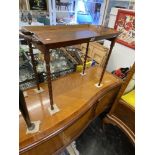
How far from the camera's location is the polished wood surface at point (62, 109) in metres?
0.79

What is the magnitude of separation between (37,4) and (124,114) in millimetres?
2248

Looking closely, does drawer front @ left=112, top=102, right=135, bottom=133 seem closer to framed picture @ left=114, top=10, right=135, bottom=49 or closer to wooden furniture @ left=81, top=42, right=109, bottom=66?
wooden furniture @ left=81, top=42, right=109, bottom=66

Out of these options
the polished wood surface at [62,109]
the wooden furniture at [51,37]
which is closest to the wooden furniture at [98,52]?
the polished wood surface at [62,109]

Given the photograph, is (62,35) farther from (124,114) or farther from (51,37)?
(124,114)

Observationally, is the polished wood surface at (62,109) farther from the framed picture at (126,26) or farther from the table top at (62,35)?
the framed picture at (126,26)

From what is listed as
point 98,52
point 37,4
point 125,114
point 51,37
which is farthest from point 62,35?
point 37,4

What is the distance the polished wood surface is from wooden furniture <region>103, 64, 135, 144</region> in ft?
0.47

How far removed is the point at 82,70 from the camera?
1518 mm

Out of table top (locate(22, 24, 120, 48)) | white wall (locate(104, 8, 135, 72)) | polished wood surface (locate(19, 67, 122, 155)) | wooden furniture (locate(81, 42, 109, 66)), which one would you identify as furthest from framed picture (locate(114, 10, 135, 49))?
table top (locate(22, 24, 120, 48))

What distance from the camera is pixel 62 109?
99 cm

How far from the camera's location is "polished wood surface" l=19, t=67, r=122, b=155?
31.1 inches
